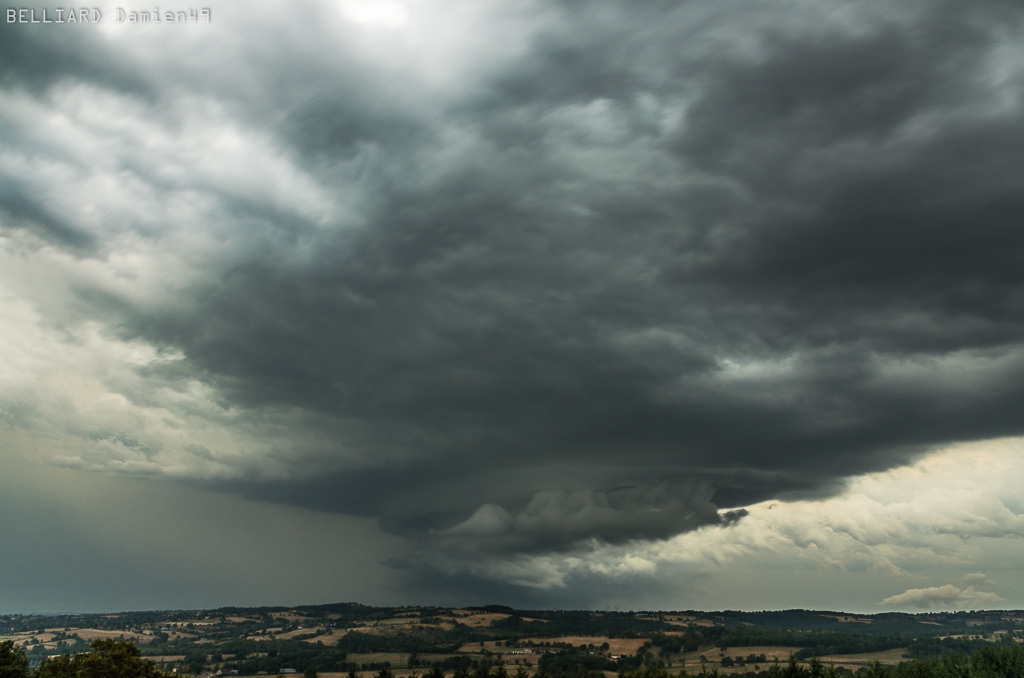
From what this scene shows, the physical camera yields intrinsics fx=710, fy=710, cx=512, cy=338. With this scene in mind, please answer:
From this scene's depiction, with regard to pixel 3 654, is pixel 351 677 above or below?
below

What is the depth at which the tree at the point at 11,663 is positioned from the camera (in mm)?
98250

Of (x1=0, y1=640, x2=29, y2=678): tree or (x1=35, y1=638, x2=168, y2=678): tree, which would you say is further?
(x1=0, y1=640, x2=29, y2=678): tree

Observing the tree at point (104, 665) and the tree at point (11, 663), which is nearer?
the tree at point (104, 665)

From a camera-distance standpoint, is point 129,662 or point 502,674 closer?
point 129,662

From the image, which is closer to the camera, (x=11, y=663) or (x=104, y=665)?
(x=104, y=665)

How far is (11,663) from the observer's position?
100000mm

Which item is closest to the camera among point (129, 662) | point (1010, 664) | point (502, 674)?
point (129, 662)

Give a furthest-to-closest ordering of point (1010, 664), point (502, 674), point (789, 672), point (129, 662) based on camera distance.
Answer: point (502, 674) → point (789, 672) → point (1010, 664) → point (129, 662)

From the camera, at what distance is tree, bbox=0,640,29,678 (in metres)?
98.2

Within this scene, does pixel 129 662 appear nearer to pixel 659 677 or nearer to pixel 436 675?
pixel 436 675

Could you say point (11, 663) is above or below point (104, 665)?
below

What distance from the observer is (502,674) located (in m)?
166

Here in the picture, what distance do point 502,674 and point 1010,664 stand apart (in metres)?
103

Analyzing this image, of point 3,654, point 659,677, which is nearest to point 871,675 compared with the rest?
point 659,677
